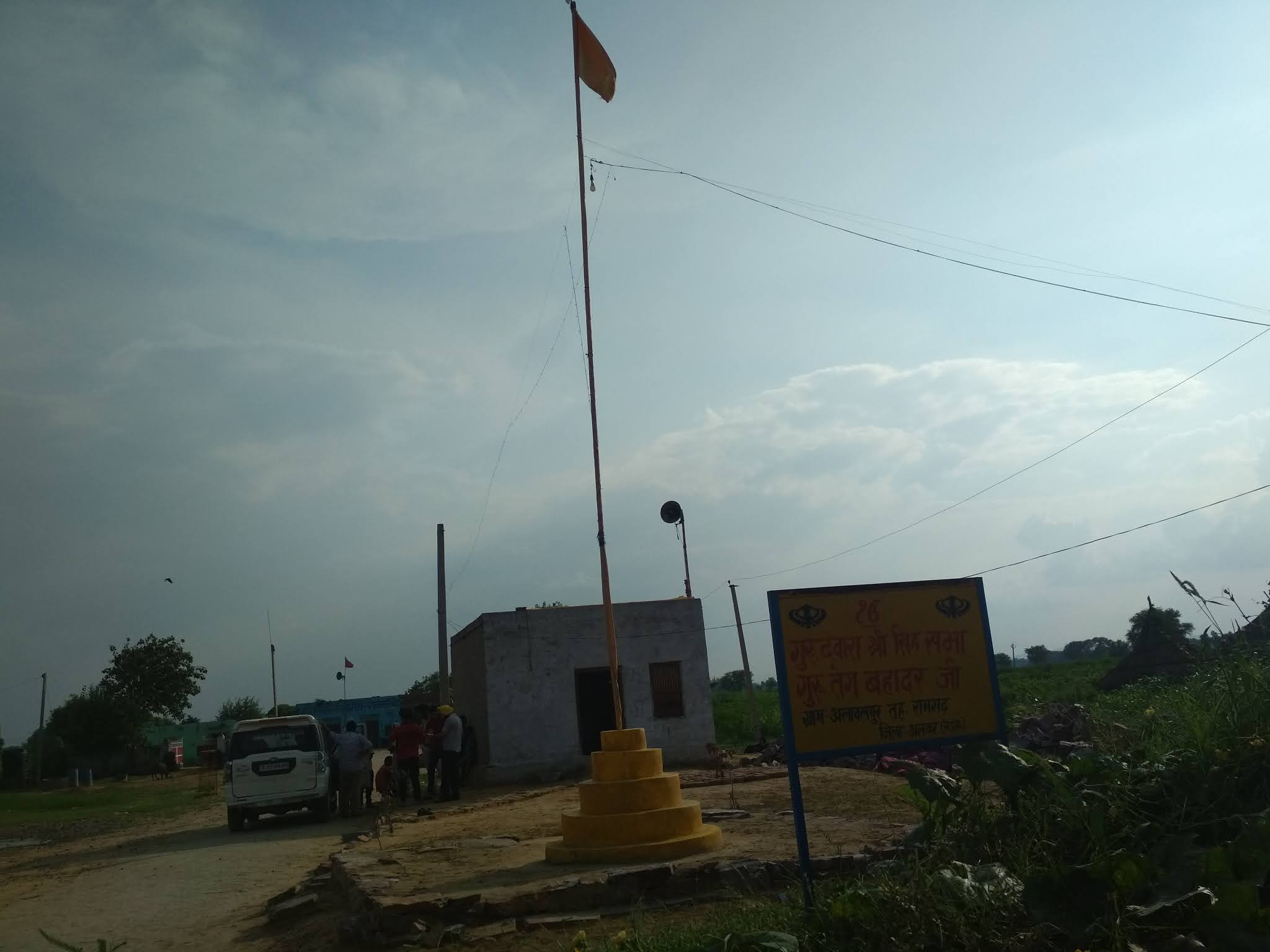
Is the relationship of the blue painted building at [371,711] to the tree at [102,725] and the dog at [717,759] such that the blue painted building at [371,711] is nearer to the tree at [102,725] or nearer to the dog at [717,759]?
the tree at [102,725]

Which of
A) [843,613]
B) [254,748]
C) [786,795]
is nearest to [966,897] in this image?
[843,613]

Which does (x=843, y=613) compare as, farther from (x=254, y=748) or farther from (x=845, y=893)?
(x=254, y=748)

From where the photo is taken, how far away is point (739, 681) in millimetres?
85062

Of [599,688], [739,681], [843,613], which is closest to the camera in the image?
[843,613]

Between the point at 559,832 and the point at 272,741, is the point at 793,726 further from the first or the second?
the point at 272,741

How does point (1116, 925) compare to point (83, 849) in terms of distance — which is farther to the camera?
point (83, 849)

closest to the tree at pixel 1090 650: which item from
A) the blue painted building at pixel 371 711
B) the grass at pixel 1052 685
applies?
the grass at pixel 1052 685

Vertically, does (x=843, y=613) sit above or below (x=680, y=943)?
above

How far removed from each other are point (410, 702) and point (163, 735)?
23.5m

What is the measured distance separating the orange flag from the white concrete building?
11.6m

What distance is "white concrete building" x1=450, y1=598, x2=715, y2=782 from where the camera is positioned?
822 inches

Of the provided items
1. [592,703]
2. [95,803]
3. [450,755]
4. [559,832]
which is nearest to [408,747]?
[450,755]

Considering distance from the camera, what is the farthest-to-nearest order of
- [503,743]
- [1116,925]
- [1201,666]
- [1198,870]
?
1. [503,743]
2. [1201,666]
3. [1198,870]
4. [1116,925]

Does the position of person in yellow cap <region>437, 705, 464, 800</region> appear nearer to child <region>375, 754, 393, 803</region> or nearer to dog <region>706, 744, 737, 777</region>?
child <region>375, 754, 393, 803</region>
